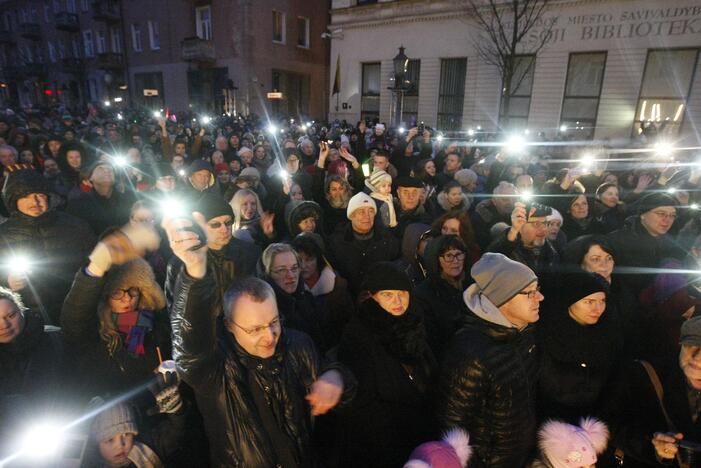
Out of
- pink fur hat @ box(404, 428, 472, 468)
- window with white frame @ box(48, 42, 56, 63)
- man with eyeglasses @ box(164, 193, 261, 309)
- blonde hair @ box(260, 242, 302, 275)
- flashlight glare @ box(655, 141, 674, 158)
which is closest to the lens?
pink fur hat @ box(404, 428, 472, 468)

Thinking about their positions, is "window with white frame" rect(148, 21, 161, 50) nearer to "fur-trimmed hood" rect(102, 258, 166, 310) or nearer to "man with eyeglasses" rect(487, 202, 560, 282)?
"fur-trimmed hood" rect(102, 258, 166, 310)

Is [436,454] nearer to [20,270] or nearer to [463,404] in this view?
[463,404]

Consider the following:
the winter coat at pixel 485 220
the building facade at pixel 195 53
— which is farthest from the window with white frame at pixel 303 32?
the winter coat at pixel 485 220

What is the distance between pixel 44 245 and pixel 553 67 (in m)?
18.6

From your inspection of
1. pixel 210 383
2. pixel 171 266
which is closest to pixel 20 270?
pixel 171 266

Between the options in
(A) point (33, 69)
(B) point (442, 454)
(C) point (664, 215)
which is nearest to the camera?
(B) point (442, 454)

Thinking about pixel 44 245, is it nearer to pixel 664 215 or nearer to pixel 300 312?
pixel 300 312

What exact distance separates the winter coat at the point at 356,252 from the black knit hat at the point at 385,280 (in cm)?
143

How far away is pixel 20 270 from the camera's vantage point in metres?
2.92

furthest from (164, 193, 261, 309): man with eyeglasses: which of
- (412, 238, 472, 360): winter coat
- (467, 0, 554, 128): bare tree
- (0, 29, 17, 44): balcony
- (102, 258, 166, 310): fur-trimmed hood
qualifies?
(0, 29, 17, 44): balcony

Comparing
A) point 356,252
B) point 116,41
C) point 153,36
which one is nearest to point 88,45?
point 116,41

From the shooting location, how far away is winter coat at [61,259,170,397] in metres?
2.23

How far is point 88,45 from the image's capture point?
34.0 meters

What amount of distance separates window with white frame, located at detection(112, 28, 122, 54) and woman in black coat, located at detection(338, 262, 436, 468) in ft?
122
